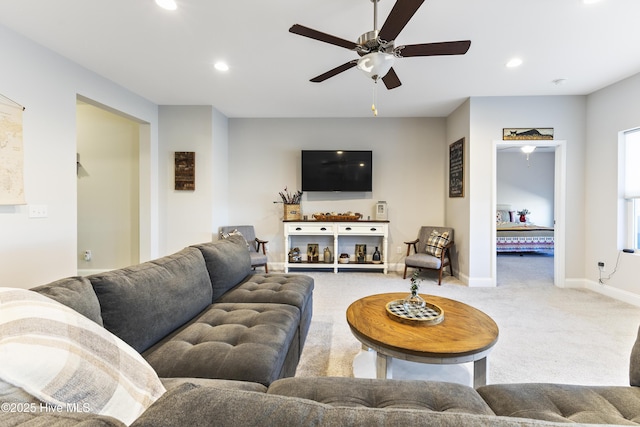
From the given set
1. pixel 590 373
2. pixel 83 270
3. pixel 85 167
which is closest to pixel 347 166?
pixel 590 373

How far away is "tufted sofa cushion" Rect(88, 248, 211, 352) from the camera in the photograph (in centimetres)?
127

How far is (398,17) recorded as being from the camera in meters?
1.61

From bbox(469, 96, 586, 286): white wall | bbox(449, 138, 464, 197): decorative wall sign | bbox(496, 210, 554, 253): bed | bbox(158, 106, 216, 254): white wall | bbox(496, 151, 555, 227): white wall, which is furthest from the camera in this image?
bbox(496, 151, 555, 227): white wall

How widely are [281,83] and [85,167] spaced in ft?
11.3

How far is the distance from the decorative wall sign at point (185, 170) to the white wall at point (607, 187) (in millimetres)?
5731

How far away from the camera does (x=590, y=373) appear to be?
1.87m

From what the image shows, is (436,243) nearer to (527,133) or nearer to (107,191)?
(527,133)

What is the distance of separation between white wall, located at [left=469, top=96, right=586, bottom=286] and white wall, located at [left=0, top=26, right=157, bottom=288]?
4.94 meters

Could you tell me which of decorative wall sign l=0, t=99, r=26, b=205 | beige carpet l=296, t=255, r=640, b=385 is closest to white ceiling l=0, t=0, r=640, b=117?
decorative wall sign l=0, t=99, r=26, b=205

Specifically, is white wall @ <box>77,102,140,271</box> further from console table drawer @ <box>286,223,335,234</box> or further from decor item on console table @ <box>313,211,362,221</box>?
decor item on console table @ <box>313,211,362,221</box>

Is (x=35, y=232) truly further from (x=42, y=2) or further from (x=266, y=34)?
(x=266, y=34)

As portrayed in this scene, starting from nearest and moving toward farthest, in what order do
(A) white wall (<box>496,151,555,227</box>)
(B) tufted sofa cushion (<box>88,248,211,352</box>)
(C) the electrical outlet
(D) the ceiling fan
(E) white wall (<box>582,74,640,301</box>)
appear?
1. (B) tufted sofa cushion (<box>88,248,211,352</box>)
2. (D) the ceiling fan
3. (C) the electrical outlet
4. (E) white wall (<box>582,74,640,301</box>)
5. (A) white wall (<box>496,151,555,227</box>)

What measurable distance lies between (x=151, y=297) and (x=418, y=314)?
1583 mm

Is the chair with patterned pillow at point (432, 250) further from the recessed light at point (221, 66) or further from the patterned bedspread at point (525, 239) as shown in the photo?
the recessed light at point (221, 66)
